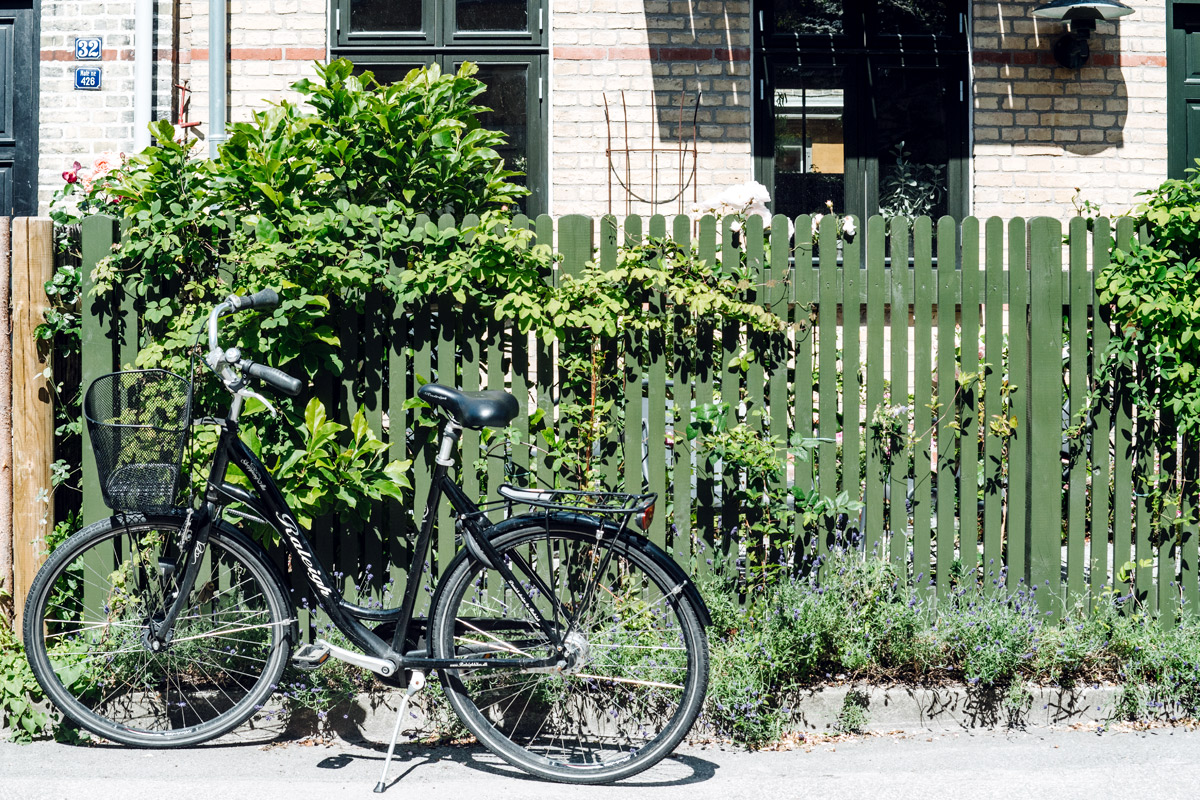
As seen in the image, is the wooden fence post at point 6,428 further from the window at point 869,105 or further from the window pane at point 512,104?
the window at point 869,105

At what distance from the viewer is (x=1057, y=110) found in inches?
286

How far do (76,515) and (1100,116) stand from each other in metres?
6.60

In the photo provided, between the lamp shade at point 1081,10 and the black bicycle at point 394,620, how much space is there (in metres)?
5.17

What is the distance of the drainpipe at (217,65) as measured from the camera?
21.9 feet

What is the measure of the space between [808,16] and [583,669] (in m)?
5.37

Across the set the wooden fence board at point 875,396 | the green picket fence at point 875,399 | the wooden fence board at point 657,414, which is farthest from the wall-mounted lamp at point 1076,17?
the wooden fence board at point 657,414

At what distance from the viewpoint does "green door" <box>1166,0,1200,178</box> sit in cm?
738

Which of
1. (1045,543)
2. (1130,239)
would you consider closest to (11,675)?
(1045,543)

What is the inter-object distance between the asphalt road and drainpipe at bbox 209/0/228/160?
4.19 meters

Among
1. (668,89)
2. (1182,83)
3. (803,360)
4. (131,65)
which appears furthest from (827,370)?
(131,65)

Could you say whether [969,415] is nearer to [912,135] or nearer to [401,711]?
[401,711]

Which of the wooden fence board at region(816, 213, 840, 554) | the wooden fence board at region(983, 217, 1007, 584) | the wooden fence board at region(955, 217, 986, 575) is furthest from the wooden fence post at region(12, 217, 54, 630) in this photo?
the wooden fence board at region(983, 217, 1007, 584)

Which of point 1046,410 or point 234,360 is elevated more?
point 234,360

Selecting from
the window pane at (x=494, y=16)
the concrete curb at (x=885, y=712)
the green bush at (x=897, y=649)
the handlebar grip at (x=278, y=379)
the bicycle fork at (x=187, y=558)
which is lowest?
the concrete curb at (x=885, y=712)
